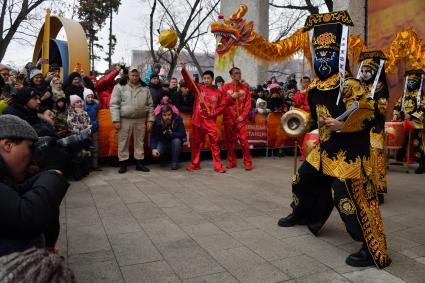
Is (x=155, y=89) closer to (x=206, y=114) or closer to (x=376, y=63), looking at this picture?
(x=206, y=114)

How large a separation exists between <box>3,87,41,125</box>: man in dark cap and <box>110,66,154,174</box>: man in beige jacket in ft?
10.1

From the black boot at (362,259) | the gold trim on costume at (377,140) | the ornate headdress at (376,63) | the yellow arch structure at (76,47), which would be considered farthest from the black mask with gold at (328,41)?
the yellow arch structure at (76,47)

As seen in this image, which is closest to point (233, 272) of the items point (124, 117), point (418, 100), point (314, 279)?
point (314, 279)

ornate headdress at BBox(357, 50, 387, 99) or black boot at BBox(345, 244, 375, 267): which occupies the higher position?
ornate headdress at BBox(357, 50, 387, 99)

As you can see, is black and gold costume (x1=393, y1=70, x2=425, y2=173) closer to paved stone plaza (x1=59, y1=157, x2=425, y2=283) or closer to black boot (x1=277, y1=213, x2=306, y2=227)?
paved stone plaza (x1=59, y1=157, x2=425, y2=283)

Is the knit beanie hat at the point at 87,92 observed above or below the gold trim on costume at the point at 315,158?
above

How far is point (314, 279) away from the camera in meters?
2.96

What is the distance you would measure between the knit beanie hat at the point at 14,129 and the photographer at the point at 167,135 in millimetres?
5588

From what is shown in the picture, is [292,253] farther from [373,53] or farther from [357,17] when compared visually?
[357,17]

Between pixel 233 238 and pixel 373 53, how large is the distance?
294 cm

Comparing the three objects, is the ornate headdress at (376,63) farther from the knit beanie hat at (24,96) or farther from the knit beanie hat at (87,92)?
the knit beanie hat at (87,92)

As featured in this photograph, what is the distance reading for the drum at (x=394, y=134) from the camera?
7.65m

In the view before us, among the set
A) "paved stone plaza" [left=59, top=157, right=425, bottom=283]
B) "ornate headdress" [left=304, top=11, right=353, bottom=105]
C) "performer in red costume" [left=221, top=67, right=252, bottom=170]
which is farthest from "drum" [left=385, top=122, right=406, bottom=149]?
"ornate headdress" [left=304, top=11, right=353, bottom=105]

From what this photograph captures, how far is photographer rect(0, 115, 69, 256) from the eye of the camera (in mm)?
1689
